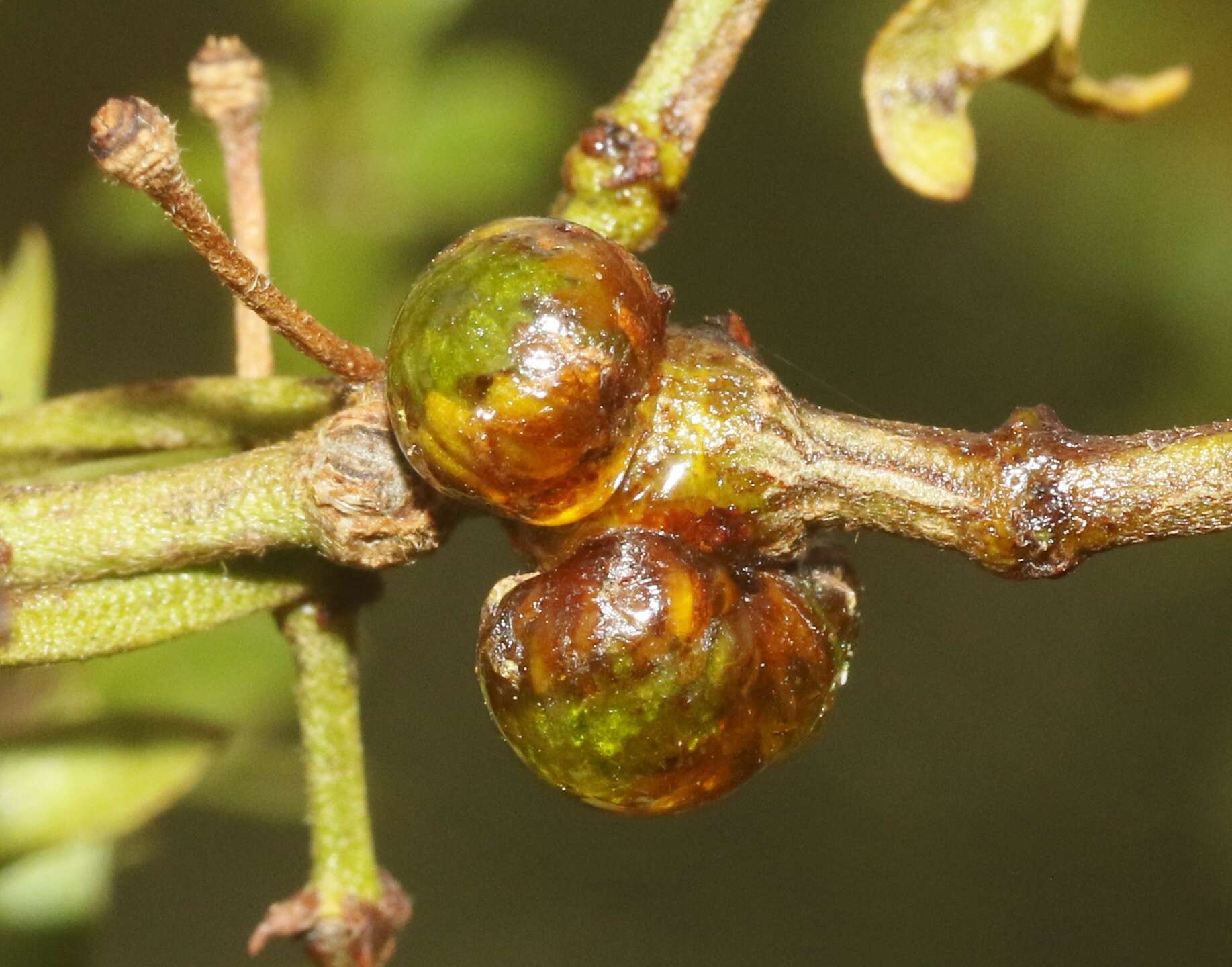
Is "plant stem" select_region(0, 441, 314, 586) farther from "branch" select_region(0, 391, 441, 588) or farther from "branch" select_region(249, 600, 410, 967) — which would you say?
"branch" select_region(249, 600, 410, 967)

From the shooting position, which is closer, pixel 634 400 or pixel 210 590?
pixel 634 400

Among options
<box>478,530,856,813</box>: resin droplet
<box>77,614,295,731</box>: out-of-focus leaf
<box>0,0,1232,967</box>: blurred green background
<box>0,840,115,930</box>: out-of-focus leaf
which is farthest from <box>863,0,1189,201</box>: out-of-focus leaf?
<box>0,0,1232,967</box>: blurred green background

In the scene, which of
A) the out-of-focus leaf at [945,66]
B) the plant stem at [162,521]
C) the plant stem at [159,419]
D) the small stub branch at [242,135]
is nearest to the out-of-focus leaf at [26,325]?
the plant stem at [159,419]

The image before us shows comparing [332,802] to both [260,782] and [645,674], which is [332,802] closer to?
[645,674]

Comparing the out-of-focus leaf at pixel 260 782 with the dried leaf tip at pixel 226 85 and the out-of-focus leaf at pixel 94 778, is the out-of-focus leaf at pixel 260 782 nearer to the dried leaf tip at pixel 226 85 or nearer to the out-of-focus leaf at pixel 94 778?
the out-of-focus leaf at pixel 94 778

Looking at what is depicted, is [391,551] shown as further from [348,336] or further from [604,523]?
[348,336]

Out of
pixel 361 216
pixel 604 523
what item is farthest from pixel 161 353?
pixel 604 523
